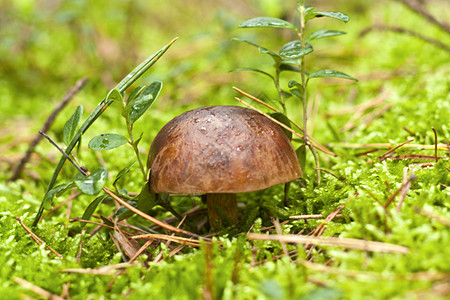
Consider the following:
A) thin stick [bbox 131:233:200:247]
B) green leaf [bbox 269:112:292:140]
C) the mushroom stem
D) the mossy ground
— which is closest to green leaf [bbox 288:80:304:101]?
green leaf [bbox 269:112:292:140]

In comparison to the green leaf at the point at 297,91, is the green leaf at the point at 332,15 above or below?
above

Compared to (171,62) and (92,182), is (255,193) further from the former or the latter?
(171,62)

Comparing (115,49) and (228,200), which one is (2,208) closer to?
(228,200)

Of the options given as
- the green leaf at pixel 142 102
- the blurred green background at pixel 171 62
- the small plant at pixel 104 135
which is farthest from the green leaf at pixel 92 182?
the blurred green background at pixel 171 62

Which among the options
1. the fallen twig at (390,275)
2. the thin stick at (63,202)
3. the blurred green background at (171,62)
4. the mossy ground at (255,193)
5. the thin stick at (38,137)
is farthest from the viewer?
the blurred green background at (171,62)

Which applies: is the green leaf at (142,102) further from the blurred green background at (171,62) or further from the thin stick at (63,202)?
the blurred green background at (171,62)

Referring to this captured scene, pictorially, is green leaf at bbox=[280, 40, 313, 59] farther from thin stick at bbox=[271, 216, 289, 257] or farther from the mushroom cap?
thin stick at bbox=[271, 216, 289, 257]
